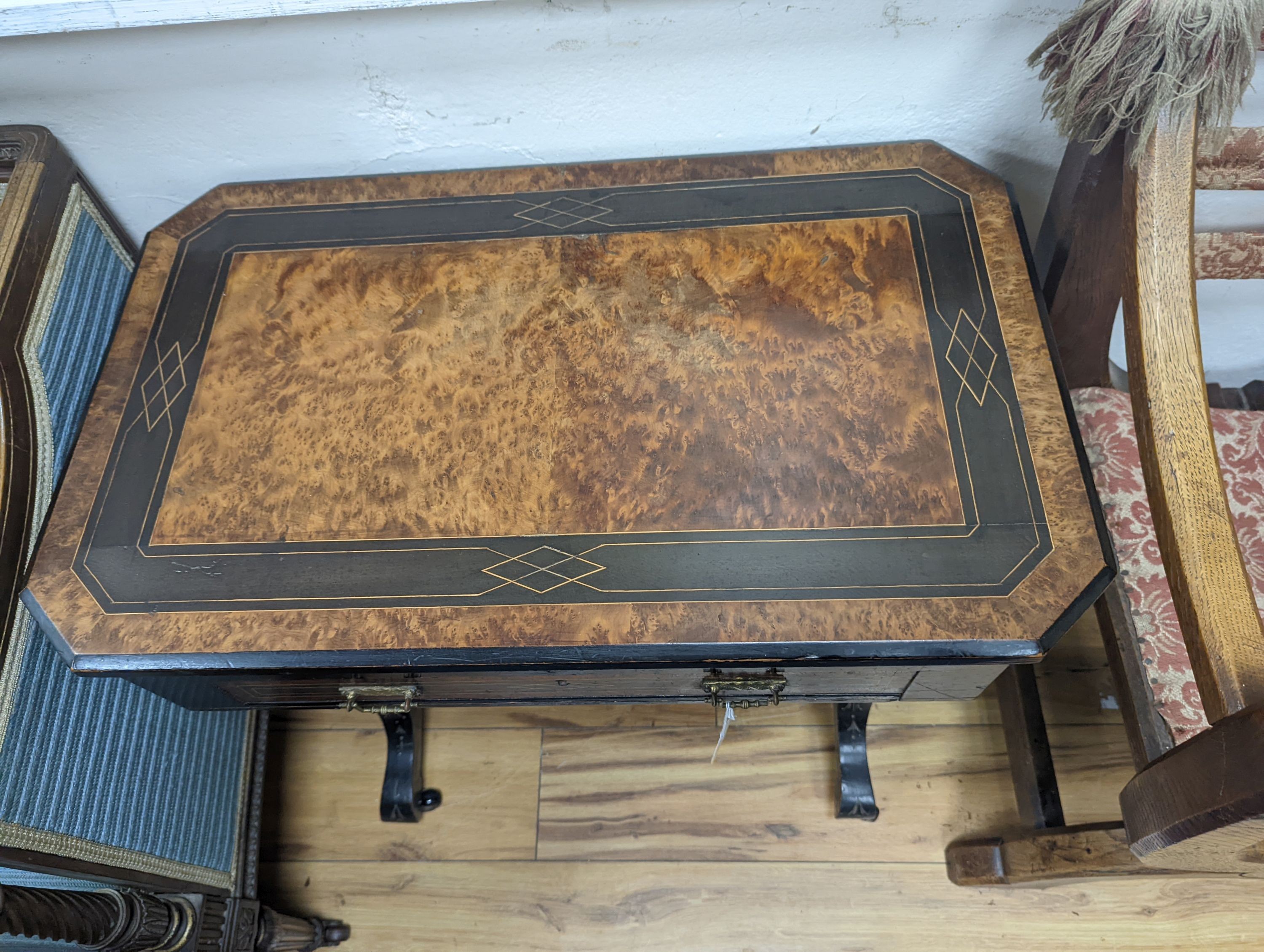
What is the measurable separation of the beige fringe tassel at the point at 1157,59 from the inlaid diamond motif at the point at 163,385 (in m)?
1.15

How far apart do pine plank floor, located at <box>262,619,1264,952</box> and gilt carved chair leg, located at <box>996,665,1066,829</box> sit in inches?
3.7

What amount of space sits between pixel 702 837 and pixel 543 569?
744 mm

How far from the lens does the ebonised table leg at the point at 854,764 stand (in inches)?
52.6

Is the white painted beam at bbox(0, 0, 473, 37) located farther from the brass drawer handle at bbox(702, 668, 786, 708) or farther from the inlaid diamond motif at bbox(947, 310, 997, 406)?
the brass drawer handle at bbox(702, 668, 786, 708)

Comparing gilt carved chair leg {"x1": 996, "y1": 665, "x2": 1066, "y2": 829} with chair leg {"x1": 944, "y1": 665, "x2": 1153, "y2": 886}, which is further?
gilt carved chair leg {"x1": 996, "y1": 665, "x2": 1066, "y2": 829}

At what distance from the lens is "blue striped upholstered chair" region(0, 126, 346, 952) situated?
37.0 inches

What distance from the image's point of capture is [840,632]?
828 millimetres

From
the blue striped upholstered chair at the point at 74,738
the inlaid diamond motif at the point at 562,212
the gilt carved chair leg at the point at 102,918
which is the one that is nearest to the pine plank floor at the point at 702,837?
the blue striped upholstered chair at the point at 74,738

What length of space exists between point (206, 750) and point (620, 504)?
2.79 feet

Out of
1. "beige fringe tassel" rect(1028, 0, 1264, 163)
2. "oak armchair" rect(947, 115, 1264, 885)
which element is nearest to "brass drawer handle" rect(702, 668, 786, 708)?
"oak armchair" rect(947, 115, 1264, 885)

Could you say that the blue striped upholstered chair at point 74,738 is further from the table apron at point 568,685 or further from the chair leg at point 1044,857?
the chair leg at point 1044,857

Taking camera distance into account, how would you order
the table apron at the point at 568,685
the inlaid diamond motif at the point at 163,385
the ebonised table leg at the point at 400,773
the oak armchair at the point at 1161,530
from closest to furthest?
the oak armchair at the point at 1161,530 < the table apron at the point at 568,685 < the inlaid diamond motif at the point at 163,385 < the ebonised table leg at the point at 400,773

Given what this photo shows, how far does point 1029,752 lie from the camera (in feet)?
4.12

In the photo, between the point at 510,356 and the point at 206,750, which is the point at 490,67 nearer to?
the point at 510,356
